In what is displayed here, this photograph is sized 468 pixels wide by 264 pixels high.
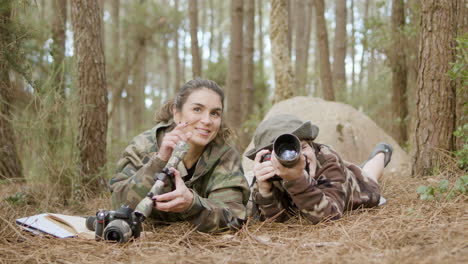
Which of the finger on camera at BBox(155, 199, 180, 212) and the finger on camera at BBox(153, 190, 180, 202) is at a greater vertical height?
the finger on camera at BBox(153, 190, 180, 202)

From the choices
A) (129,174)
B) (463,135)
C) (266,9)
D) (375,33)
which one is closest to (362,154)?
(463,135)

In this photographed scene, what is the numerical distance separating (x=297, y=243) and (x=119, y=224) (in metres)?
1.00

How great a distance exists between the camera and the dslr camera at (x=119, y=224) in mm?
2357

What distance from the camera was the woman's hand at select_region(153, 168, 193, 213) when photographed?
7.84 ft

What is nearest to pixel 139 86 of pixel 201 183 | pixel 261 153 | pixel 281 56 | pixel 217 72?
pixel 217 72

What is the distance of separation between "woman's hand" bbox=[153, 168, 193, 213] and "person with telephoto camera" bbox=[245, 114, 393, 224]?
19.5 inches

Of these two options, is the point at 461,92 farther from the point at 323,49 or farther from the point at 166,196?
the point at 323,49

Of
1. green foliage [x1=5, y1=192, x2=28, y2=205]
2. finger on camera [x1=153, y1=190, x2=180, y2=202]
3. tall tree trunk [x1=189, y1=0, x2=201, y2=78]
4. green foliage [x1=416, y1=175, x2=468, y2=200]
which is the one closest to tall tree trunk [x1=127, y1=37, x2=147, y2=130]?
tall tree trunk [x1=189, y1=0, x2=201, y2=78]

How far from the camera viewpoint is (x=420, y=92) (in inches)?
144

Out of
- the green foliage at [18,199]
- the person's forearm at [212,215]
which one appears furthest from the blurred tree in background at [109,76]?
the person's forearm at [212,215]

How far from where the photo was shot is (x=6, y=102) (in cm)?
357

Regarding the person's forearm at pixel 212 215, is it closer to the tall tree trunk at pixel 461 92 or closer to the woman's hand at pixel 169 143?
the woman's hand at pixel 169 143

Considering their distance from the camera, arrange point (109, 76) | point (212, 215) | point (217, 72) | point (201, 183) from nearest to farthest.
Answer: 1. point (212, 215)
2. point (201, 183)
3. point (109, 76)
4. point (217, 72)

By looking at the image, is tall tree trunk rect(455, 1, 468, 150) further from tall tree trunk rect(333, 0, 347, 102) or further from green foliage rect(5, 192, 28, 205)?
tall tree trunk rect(333, 0, 347, 102)
